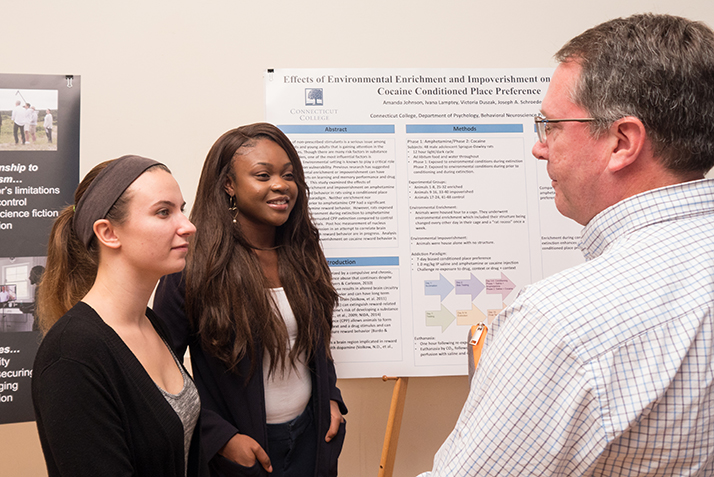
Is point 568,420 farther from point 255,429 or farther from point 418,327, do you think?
point 418,327

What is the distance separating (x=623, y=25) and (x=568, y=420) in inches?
26.4

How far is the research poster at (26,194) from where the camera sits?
204cm

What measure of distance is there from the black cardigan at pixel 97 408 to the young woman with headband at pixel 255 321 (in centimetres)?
47

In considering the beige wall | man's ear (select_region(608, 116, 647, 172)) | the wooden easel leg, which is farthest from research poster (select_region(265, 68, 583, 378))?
man's ear (select_region(608, 116, 647, 172))

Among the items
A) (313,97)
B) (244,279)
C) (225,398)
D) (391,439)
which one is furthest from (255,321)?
(313,97)

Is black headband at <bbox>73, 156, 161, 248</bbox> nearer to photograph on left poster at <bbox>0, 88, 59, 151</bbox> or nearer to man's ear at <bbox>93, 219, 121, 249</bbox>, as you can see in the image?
man's ear at <bbox>93, 219, 121, 249</bbox>

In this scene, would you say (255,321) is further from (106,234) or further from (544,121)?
(544,121)

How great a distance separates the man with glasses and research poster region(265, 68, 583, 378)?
4.53ft

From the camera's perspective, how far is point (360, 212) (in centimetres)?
218

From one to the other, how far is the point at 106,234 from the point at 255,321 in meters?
0.61

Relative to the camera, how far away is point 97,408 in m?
0.98

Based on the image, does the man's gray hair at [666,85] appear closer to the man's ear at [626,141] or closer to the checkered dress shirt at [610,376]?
the man's ear at [626,141]

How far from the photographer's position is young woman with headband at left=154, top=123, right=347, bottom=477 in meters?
1.60

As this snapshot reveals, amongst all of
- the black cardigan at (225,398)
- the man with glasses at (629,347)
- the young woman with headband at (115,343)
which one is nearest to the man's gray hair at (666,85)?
the man with glasses at (629,347)
